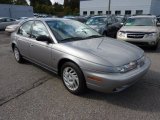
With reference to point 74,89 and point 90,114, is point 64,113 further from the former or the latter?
point 74,89

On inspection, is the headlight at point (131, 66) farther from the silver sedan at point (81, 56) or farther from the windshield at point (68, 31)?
the windshield at point (68, 31)

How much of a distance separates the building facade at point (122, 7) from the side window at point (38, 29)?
3873cm

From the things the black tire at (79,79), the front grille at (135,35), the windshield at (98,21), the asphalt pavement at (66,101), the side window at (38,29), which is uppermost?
the side window at (38,29)

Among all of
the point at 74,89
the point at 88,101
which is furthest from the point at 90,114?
the point at 74,89

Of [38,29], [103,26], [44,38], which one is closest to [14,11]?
[103,26]

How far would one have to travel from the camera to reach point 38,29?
4.77m

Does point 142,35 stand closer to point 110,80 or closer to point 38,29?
point 38,29

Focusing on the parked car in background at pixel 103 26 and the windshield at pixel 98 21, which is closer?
the parked car in background at pixel 103 26

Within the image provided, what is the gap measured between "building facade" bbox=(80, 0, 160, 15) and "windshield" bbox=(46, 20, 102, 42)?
126 ft

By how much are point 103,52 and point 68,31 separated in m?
1.26

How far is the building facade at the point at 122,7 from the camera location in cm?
4588

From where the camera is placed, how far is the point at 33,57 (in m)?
5.01

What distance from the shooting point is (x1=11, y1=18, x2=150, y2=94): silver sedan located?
130 inches

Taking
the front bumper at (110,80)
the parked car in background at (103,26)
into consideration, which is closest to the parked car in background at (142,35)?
the parked car in background at (103,26)
